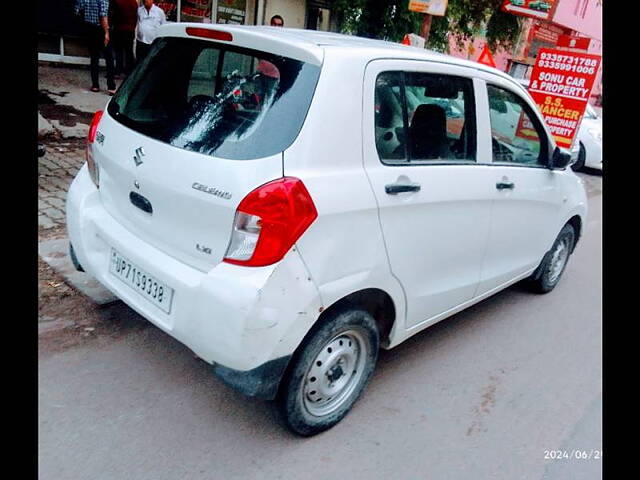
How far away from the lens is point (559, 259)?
185 inches

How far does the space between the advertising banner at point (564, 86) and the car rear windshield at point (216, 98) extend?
6.46m

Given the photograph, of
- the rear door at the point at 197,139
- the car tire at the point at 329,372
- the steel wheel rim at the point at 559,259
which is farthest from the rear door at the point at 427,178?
the steel wheel rim at the point at 559,259

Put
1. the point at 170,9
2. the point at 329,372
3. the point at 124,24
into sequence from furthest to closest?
1. the point at 170,9
2. the point at 124,24
3. the point at 329,372

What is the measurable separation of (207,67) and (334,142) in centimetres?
86

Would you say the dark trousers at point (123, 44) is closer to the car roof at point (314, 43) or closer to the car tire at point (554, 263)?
the car roof at point (314, 43)

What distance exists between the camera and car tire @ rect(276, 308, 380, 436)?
2.38 meters

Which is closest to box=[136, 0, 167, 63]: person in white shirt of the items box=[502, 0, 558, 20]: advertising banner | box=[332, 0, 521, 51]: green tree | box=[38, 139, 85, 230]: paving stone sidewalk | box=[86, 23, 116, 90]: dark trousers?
box=[86, 23, 116, 90]: dark trousers

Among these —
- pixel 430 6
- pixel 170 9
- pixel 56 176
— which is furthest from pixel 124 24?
pixel 430 6

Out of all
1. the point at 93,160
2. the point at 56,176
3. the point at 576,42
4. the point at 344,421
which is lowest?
the point at 344,421

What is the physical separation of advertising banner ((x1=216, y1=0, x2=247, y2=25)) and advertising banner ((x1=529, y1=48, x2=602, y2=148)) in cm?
644

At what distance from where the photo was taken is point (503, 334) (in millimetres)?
3906

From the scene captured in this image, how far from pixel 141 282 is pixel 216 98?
92cm

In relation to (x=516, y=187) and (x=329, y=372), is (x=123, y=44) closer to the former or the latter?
(x=516, y=187)
